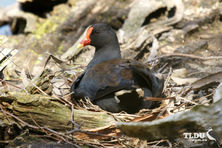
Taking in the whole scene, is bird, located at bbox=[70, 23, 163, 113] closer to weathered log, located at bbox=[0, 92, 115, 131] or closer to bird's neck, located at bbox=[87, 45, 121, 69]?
weathered log, located at bbox=[0, 92, 115, 131]

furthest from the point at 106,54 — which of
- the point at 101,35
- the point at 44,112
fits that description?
the point at 44,112

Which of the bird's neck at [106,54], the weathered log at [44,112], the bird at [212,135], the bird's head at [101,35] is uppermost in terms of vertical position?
the bird's head at [101,35]

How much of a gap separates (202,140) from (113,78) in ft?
2.96

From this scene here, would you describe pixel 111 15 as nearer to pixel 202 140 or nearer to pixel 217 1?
pixel 217 1

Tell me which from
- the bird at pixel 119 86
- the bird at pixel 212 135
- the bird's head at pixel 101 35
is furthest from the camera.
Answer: the bird's head at pixel 101 35

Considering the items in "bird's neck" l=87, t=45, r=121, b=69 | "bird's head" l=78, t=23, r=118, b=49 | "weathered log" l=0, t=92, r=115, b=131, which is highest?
"bird's head" l=78, t=23, r=118, b=49

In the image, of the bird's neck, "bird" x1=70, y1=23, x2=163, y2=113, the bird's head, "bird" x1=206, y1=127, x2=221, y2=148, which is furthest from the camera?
the bird's head

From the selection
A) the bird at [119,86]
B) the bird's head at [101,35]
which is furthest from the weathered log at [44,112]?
the bird's head at [101,35]

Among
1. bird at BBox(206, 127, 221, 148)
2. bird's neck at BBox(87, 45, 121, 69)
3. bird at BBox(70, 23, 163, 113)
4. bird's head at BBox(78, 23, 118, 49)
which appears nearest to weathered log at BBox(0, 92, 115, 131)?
bird at BBox(70, 23, 163, 113)

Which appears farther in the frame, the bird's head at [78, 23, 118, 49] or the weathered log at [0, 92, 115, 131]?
the bird's head at [78, 23, 118, 49]

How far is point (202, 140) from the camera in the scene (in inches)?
110

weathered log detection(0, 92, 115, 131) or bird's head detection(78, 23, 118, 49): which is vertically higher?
bird's head detection(78, 23, 118, 49)

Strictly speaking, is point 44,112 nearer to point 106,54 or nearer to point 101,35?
point 106,54

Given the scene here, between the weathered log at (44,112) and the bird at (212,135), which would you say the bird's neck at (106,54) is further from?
the bird at (212,135)
